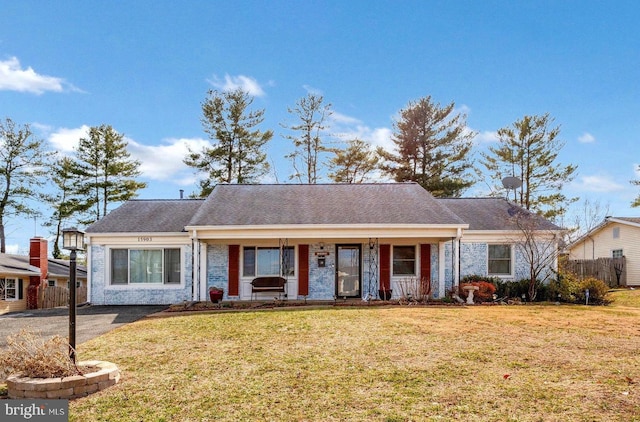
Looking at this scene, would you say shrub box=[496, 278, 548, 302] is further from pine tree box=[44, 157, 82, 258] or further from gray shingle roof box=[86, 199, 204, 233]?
pine tree box=[44, 157, 82, 258]

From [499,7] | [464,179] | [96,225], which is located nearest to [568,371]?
[499,7]

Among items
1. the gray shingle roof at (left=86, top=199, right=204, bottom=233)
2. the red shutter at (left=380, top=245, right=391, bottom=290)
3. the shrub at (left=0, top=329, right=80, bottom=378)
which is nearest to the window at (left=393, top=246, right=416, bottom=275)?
the red shutter at (left=380, top=245, right=391, bottom=290)

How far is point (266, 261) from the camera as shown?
650 inches

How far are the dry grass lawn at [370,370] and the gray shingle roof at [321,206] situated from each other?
198 inches

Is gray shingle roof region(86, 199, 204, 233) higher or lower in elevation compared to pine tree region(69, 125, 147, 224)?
lower

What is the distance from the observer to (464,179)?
32062mm

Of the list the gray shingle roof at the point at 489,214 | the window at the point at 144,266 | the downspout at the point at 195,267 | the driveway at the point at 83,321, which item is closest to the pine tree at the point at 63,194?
the window at the point at 144,266

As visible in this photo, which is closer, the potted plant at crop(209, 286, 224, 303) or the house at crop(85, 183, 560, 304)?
the potted plant at crop(209, 286, 224, 303)

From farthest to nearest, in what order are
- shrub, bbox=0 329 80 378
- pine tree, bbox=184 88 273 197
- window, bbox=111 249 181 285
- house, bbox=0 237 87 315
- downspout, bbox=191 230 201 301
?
pine tree, bbox=184 88 273 197 → house, bbox=0 237 87 315 → window, bbox=111 249 181 285 → downspout, bbox=191 230 201 301 → shrub, bbox=0 329 80 378

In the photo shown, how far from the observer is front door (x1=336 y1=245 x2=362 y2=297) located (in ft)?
54.5

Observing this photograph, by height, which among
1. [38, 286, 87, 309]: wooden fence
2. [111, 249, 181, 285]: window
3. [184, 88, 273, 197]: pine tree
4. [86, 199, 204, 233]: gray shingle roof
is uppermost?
[184, 88, 273, 197]: pine tree

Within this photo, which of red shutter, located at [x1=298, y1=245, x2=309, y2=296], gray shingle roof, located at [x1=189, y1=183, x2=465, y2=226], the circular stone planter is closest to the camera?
the circular stone planter

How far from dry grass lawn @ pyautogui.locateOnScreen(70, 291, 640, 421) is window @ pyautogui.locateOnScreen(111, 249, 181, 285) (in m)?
5.45

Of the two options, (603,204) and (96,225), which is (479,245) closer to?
(96,225)
